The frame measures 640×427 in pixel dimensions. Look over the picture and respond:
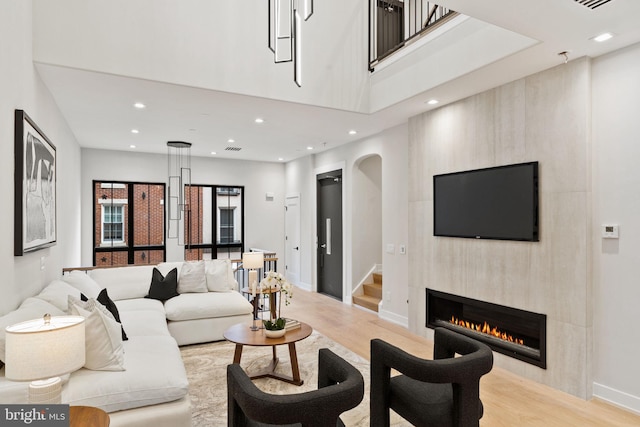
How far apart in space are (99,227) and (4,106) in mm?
5637

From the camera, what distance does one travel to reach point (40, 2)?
128 inches

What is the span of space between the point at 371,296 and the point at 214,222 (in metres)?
4.10

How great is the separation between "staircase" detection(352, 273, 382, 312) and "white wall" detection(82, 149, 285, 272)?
300 centimetres

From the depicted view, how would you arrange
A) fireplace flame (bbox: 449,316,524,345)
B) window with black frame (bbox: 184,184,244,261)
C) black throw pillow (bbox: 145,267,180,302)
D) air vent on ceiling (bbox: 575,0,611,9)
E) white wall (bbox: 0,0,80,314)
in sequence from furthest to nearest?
1. window with black frame (bbox: 184,184,244,261)
2. black throw pillow (bbox: 145,267,180,302)
3. fireplace flame (bbox: 449,316,524,345)
4. white wall (bbox: 0,0,80,314)
5. air vent on ceiling (bbox: 575,0,611,9)

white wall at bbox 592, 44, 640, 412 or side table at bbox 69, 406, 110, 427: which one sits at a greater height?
white wall at bbox 592, 44, 640, 412

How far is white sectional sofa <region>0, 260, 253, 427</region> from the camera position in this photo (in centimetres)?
219

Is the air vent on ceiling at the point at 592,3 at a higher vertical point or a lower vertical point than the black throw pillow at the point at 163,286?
higher

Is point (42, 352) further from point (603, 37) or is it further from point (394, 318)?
point (394, 318)

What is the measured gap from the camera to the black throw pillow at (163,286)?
4.76 m

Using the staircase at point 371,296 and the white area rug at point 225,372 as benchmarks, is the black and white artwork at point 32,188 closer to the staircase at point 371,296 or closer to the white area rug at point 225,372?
the white area rug at point 225,372

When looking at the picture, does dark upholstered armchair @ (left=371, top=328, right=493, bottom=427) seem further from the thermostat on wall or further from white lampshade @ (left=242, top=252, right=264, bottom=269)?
white lampshade @ (left=242, top=252, right=264, bottom=269)

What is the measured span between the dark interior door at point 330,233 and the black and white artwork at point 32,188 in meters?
4.44

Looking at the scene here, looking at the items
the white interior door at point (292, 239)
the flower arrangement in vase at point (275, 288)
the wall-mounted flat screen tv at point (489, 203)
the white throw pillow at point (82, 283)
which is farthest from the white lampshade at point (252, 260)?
the white interior door at point (292, 239)

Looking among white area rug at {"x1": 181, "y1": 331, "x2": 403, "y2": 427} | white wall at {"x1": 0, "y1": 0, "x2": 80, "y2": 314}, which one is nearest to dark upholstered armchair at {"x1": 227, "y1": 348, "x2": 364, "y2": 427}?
white area rug at {"x1": 181, "y1": 331, "x2": 403, "y2": 427}
